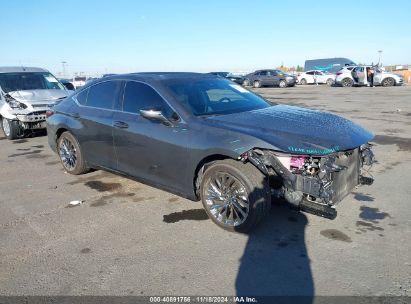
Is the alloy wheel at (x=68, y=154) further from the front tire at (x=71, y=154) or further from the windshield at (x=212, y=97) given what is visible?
the windshield at (x=212, y=97)

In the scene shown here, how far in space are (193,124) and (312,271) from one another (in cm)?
202

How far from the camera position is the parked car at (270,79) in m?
34.8

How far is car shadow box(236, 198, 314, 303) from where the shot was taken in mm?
3094

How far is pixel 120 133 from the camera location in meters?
5.20

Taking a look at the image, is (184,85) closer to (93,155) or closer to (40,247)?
(93,155)

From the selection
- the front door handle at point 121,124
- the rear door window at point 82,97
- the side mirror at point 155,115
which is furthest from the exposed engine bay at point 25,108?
the side mirror at point 155,115

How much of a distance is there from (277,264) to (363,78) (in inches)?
1186

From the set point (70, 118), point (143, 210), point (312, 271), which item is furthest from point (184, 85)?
point (312, 271)

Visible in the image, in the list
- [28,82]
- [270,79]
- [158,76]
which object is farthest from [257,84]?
[158,76]

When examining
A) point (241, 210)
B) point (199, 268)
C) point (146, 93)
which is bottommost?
point (199, 268)

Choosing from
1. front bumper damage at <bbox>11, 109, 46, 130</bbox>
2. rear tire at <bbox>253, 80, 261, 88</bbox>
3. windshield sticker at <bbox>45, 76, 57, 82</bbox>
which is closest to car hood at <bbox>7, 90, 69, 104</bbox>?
front bumper damage at <bbox>11, 109, 46, 130</bbox>

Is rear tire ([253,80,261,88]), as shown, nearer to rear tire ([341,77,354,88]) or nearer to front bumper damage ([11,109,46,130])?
rear tire ([341,77,354,88])

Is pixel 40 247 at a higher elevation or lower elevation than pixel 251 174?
lower

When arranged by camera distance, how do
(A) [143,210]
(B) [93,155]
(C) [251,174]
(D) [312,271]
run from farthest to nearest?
(B) [93,155] < (A) [143,210] < (C) [251,174] < (D) [312,271]
